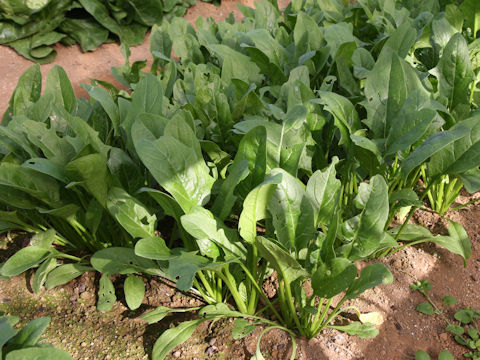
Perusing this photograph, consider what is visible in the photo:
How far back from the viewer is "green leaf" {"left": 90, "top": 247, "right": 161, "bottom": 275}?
177cm

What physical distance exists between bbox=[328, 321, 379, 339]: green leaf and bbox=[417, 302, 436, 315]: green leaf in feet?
1.00

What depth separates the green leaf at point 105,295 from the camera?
1826 millimetres

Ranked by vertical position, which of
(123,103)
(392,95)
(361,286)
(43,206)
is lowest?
(43,206)

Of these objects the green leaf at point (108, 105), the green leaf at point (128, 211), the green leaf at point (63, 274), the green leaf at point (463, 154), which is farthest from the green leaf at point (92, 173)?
the green leaf at point (463, 154)

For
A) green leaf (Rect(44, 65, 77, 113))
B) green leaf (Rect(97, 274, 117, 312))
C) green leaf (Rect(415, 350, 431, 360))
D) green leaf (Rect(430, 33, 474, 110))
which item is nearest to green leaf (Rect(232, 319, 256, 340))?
green leaf (Rect(97, 274, 117, 312))

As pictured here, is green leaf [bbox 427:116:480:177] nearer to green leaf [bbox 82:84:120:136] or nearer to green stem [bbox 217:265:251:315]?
green stem [bbox 217:265:251:315]

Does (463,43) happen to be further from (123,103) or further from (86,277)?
(86,277)

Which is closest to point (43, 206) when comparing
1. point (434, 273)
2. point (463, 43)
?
point (434, 273)

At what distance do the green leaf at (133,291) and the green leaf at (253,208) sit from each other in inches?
21.7

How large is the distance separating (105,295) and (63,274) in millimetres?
209

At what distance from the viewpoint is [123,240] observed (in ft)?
6.72

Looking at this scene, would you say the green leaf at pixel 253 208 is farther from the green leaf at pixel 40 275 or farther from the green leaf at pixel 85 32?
the green leaf at pixel 85 32

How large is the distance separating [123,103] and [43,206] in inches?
21.2

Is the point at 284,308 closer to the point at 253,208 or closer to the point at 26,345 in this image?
the point at 253,208
